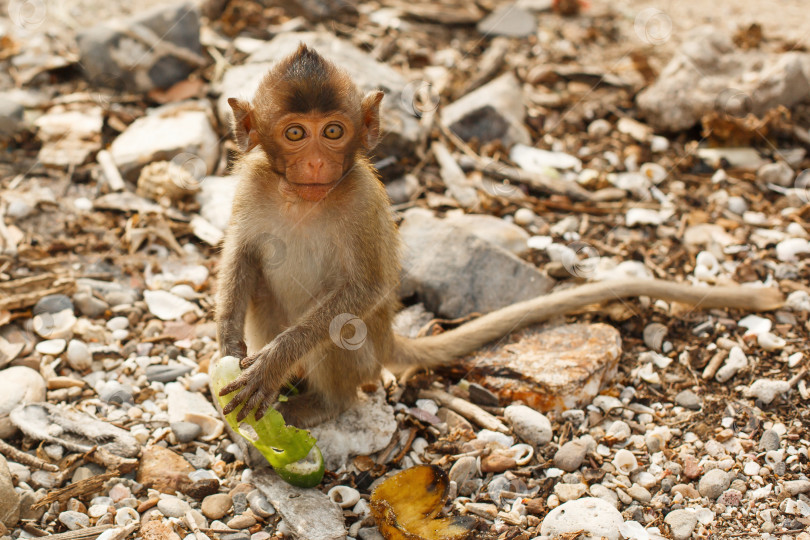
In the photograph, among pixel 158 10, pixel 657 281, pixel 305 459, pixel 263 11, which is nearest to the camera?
pixel 305 459

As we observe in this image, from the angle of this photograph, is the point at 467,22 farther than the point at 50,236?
Yes

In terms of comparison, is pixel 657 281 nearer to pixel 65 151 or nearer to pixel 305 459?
pixel 305 459

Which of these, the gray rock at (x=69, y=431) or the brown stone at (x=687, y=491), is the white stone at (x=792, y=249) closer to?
the brown stone at (x=687, y=491)

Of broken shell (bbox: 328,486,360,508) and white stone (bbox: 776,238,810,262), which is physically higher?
white stone (bbox: 776,238,810,262)

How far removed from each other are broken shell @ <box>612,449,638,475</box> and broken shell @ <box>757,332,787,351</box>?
131 cm

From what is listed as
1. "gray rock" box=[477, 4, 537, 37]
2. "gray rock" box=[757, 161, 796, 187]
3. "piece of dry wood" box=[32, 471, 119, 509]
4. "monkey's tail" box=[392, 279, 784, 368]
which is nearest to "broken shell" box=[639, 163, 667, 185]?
"gray rock" box=[757, 161, 796, 187]

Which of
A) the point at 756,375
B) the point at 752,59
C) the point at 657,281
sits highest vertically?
the point at 752,59

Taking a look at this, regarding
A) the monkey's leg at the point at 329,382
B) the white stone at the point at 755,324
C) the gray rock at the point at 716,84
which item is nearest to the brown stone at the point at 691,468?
the white stone at the point at 755,324

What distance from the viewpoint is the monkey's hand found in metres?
3.80

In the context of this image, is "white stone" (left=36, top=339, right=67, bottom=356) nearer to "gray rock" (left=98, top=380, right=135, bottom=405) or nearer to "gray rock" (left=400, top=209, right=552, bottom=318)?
"gray rock" (left=98, top=380, right=135, bottom=405)

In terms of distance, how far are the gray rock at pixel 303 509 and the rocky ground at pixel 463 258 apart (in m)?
0.01

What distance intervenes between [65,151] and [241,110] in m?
3.35

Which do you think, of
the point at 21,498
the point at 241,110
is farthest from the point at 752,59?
the point at 21,498

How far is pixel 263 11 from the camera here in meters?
8.60
